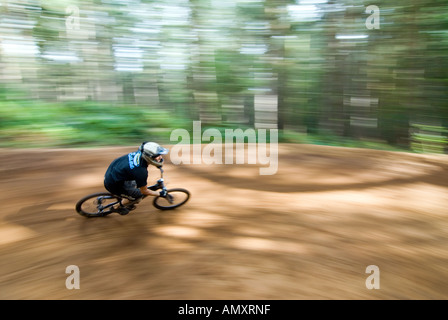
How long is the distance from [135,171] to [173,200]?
33.3 inches

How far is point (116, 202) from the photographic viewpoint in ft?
12.5

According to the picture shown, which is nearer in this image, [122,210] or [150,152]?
[150,152]

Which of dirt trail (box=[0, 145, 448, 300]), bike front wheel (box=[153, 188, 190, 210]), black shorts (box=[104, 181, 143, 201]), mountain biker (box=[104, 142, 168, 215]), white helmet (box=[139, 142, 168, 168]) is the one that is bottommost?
dirt trail (box=[0, 145, 448, 300])

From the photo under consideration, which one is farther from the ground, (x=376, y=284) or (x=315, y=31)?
(x=315, y=31)

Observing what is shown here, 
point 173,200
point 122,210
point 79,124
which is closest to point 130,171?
point 122,210

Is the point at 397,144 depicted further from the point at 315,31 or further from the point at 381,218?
Answer: the point at 381,218

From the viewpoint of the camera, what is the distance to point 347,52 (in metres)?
11.1

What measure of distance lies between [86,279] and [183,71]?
12261mm

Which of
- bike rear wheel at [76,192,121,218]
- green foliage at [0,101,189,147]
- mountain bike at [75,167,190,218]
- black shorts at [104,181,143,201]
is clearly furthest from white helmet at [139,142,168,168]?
green foliage at [0,101,189,147]

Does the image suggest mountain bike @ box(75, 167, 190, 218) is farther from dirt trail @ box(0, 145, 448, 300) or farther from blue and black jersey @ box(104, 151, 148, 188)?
blue and black jersey @ box(104, 151, 148, 188)

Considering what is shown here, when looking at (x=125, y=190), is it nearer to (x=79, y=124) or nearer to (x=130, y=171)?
(x=130, y=171)

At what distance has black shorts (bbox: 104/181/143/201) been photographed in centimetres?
355

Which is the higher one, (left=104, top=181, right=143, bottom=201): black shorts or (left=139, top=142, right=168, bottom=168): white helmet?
(left=139, top=142, right=168, bottom=168): white helmet

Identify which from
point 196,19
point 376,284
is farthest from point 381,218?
point 196,19
